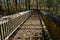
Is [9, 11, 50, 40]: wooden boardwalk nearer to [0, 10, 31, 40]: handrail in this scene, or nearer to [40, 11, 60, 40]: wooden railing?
[0, 10, 31, 40]: handrail

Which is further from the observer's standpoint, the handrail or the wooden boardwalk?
the wooden boardwalk

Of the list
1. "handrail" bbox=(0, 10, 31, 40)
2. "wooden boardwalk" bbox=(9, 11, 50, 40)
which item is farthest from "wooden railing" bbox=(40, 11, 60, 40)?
"handrail" bbox=(0, 10, 31, 40)

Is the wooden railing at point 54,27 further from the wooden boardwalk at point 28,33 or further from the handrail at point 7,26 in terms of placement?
the handrail at point 7,26

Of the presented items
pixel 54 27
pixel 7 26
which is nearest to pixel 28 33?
pixel 7 26

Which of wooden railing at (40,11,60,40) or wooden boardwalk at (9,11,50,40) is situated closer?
wooden railing at (40,11,60,40)

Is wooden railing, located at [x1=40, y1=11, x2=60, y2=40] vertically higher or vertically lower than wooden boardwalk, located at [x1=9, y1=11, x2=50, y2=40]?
higher

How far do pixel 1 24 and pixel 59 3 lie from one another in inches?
2426

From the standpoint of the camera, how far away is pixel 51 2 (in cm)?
6481

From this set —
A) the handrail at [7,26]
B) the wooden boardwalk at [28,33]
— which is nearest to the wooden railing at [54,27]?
the wooden boardwalk at [28,33]

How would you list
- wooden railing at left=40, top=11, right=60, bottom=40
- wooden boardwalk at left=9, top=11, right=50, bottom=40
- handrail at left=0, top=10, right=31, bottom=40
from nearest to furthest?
1. wooden railing at left=40, top=11, right=60, bottom=40
2. handrail at left=0, top=10, right=31, bottom=40
3. wooden boardwalk at left=9, top=11, right=50, bottom=40

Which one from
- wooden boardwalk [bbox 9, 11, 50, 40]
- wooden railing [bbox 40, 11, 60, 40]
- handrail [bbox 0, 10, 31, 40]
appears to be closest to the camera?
Result: wooden railing [bbox 40, 11, 60, 40]

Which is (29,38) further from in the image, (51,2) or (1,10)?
(51,2)

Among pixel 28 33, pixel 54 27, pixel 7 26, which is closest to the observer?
pixel 54 27

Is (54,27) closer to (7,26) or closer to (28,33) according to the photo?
(7,26)
